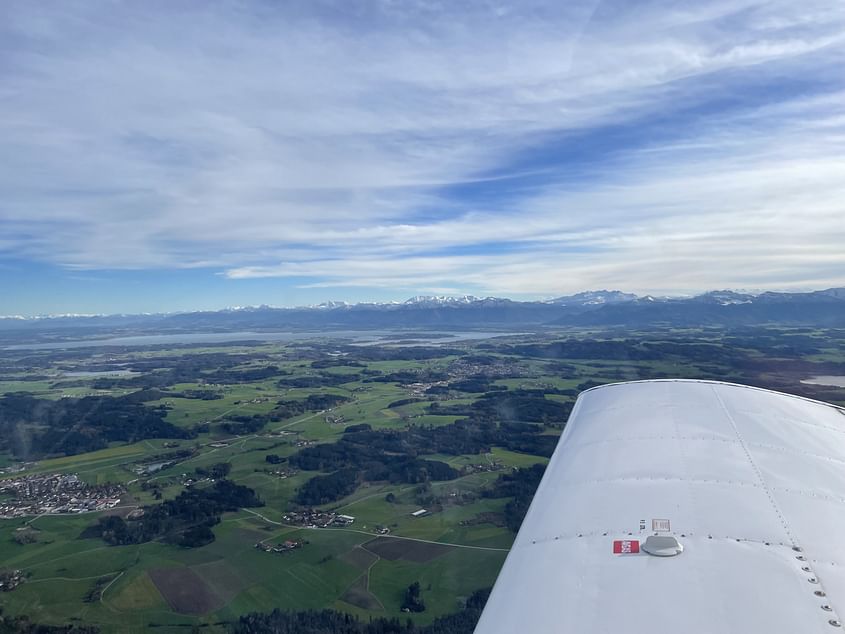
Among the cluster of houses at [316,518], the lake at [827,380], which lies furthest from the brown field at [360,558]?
the lake at [827,380]

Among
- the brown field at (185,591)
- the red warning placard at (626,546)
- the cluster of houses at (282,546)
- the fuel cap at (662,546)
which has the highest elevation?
the fuel cap at (662,546)

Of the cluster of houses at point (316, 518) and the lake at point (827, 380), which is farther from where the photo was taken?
the lake at point (827, 380)

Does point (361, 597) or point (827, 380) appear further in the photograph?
point (827, 380)

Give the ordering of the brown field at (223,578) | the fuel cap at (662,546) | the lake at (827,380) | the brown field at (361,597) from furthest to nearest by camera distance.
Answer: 1. the lake at (827,380)
2. the brown field at (223,578)
3. the brown field at (361,597)
4. the fuel cap at (662,546)

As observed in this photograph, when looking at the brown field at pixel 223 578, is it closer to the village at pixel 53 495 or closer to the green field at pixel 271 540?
the green field at pixel 271 540

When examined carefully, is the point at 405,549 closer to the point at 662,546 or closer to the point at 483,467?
the point at 483,467

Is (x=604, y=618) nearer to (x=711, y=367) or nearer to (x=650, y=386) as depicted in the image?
(x=650, y=386)

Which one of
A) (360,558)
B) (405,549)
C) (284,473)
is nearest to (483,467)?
(405,549)
